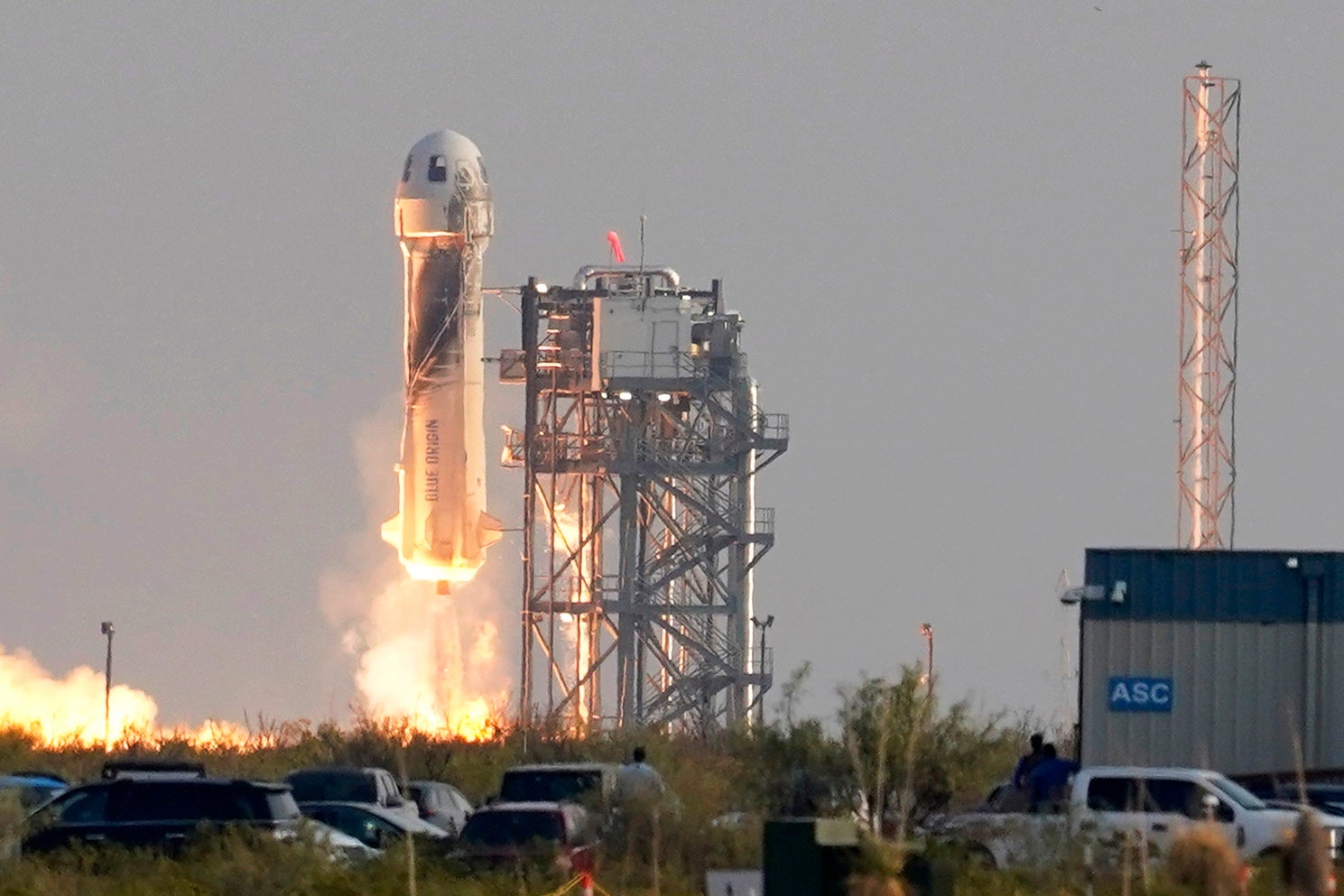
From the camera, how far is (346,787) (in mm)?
34344

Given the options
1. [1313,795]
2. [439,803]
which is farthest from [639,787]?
[439,803]

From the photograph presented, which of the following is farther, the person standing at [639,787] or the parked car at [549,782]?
the parked car at [549,782]

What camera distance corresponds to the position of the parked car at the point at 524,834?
2442cm

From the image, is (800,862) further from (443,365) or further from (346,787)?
(443,365)

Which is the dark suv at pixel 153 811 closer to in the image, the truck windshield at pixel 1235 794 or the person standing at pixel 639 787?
the person standing at pixel 639 787

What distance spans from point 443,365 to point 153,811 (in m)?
32.7

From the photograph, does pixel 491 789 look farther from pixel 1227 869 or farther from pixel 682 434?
pixel 1227 869

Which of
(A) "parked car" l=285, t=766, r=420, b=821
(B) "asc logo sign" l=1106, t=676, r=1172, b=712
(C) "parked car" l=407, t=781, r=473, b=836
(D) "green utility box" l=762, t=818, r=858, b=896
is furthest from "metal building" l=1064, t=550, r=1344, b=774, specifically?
(D) "green utility box" l=762, t=818, r=858, b=896

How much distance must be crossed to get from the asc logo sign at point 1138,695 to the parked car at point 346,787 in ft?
25.9

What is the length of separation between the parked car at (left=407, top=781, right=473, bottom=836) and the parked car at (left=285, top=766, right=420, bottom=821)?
1.33 ft

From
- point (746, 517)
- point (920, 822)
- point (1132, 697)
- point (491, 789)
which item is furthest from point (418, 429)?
point (920, 822)

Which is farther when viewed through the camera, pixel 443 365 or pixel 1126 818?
pixel 443 365

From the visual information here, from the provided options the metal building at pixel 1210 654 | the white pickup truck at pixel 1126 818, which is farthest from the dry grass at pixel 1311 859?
the metal building at pixel 1210 654

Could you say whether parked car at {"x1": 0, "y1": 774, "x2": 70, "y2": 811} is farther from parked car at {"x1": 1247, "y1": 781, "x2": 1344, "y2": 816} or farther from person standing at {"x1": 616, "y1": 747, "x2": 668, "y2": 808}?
parked car at {"x1": 1247, "y1": 781, "x2": 1344, "y2": 816}
